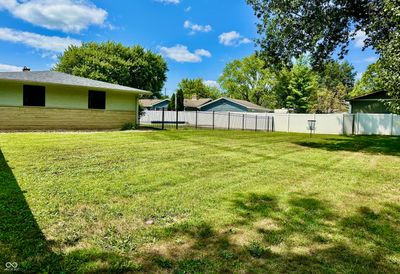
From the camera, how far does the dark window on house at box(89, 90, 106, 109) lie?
16328 mm

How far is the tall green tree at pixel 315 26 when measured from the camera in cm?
1246

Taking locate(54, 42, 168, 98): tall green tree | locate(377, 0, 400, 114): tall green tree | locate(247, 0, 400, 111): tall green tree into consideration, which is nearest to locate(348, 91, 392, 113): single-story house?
locate(247, 0, 400, 111): tall green tree

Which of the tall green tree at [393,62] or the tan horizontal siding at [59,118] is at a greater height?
the tall green tree at [393,62]

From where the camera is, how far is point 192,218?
358cm

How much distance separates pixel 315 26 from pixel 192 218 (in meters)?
11.9

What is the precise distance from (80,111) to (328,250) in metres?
15.2

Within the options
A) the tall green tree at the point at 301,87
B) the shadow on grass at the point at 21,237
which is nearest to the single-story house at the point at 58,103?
the shadow on grass at the point at 21,237

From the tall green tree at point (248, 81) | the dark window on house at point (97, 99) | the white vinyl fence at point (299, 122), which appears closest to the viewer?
the dark window on house at point (97, 99)

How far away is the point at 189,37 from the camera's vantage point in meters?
47.2

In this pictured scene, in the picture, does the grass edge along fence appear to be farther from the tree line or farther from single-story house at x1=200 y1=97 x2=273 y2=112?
single-story house at x1=200 y1=97 x2=273 y2=112

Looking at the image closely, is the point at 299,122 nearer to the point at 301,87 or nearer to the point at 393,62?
the point at 393,62

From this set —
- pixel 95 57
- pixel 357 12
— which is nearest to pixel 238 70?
pixel 95 57

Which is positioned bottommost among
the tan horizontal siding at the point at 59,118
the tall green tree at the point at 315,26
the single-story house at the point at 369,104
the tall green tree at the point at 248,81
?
the tan horizontal siding at the point at 59,118

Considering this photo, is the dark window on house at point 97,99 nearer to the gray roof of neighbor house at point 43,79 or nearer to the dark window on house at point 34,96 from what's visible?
→ the gray roof of neighbor house at point 43,79
